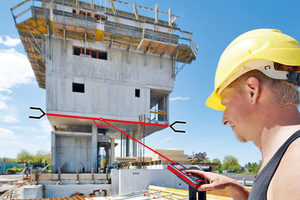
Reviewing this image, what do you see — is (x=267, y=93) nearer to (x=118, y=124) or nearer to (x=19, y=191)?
(x=19, y=191)

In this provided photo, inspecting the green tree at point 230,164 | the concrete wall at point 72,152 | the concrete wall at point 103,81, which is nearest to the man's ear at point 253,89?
the concrete wall at point 103,81

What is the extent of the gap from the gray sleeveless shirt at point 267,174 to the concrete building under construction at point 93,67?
772 inches

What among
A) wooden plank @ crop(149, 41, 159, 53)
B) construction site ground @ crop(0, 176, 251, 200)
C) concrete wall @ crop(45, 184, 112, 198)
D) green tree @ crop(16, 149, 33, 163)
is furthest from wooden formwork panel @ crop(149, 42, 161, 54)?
green tree @ crop(16, 149, 33, 163)

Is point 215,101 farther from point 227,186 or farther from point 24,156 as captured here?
point 24,156

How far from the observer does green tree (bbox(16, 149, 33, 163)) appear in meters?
70.8

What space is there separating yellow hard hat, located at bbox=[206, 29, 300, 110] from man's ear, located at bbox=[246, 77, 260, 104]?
0.06 meters

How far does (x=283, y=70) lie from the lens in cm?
101

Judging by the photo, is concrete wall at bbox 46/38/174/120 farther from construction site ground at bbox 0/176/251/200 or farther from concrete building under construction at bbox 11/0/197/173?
construction site ground at bbox 0/176/251/200

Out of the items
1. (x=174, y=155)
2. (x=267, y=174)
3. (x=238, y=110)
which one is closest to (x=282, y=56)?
(x=238, y=110)

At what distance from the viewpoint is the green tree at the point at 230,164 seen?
70.4m

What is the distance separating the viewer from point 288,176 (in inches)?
29.1

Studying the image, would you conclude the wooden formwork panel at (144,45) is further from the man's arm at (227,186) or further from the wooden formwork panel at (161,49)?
the man's arm at (227,186)

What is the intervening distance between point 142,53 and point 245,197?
24.7m

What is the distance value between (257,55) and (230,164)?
78319 mm
